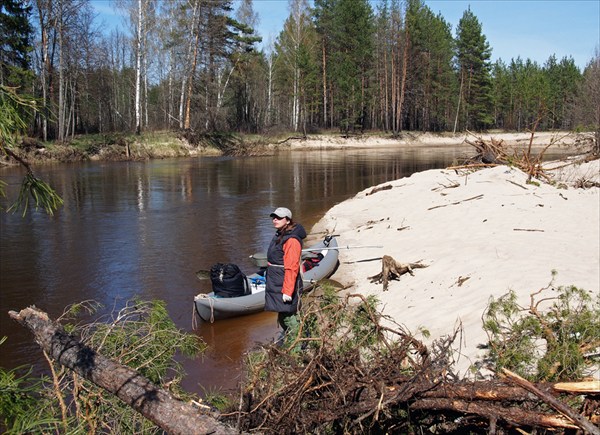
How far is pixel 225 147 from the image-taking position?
132 ft

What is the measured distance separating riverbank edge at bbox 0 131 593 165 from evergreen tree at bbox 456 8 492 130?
25.3 ft

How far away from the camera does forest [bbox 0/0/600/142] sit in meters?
34.1

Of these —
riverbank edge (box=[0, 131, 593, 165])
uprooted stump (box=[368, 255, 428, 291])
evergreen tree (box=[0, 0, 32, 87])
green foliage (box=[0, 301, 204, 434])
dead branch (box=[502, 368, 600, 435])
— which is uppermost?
evergreen tree (box=[0, 0, 32, 87])

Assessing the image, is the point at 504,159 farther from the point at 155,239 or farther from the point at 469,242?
the point at 155,239

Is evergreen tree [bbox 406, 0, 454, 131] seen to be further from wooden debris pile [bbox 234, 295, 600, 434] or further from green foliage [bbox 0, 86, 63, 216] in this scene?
green foliage [bbox 0, 86, 63, 216]

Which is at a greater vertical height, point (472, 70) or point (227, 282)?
point (472, 70)

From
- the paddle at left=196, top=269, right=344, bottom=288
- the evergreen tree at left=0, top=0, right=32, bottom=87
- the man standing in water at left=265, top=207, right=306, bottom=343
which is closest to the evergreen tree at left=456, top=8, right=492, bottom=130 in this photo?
the evergreen tree at left=0, top=0, right=32, bottom=87

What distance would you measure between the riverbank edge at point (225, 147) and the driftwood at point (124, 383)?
58.4 ft

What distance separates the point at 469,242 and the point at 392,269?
5.23 ft

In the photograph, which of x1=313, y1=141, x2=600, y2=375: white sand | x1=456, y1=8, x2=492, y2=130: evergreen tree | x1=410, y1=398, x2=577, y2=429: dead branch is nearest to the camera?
x1=410, y1=398, x2=577, y2=429: dead branch

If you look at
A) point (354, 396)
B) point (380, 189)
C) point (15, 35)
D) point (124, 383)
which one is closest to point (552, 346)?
point (354, 396)

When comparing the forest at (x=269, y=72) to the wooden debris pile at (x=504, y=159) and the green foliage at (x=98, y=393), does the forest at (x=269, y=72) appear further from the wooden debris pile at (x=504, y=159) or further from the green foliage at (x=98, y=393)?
the green foliage at (x=98, y=393)

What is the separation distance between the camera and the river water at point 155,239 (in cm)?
761

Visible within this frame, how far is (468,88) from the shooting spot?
212 ft
